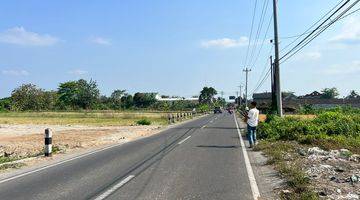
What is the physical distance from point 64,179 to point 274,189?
4940 mm

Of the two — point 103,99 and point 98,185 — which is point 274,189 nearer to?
point 98,185

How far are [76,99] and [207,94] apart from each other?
57.7 m

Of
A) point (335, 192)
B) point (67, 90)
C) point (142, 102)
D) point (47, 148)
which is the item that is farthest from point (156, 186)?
point (142, 102)

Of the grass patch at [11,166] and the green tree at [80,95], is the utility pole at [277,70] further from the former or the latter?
the green tree at [80,95]

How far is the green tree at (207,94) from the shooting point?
191500 mm

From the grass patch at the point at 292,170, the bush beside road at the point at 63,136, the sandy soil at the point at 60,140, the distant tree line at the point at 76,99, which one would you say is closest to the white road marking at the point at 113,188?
the grass patch at the point at 292,170

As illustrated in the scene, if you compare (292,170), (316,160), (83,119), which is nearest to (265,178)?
(292,170)

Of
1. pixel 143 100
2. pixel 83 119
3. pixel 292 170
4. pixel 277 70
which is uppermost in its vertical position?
pixel 143 100

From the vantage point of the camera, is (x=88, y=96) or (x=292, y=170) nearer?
(x=292, y=170)

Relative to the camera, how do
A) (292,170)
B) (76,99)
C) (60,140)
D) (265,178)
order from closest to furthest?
1. (265,178)
2. (292,170)
3. (60,140)
4. (76,99)

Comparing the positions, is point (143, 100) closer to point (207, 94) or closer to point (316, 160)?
→ point (207, 94)

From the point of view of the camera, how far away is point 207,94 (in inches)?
7574

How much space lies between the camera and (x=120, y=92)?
638ft

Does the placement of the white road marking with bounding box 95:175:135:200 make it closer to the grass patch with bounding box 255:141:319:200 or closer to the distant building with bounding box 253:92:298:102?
the grass patch with bounding box 255:141:319:200
